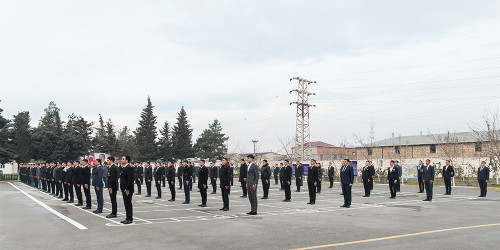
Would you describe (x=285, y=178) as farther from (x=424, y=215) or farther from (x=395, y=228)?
(x=395, y=228)

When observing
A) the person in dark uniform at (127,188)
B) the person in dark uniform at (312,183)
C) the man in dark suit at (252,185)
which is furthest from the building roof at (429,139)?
the person in dark uniform at (127,188)

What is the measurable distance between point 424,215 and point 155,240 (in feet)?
27.6

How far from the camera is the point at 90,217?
1241 cm

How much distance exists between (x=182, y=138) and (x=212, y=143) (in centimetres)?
707

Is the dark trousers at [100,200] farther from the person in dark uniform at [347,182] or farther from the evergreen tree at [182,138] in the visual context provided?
the evergreen tree at [182,138]

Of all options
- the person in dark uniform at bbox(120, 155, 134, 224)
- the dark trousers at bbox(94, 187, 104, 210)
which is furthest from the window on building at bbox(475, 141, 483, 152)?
the person in dark uniform at bbox(120, 155, 134, 224)

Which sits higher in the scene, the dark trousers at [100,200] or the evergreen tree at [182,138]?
the evergreen tree at [182,138]

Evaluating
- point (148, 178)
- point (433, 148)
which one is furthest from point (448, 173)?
point (433, 148)

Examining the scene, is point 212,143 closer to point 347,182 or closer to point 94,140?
point 94,140

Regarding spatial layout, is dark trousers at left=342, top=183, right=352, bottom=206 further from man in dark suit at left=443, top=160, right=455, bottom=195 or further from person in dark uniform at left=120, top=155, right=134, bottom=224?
man in dark suit at left=443, top=160, right=455, bottom=195

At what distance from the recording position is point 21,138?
62.4m

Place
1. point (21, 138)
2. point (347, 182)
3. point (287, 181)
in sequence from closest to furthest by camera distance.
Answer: point (347, 182)
point (287, 181)
point (21, 138)

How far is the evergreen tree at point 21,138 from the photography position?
61.3 metres

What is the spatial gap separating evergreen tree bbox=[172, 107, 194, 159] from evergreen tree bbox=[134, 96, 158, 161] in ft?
12.7
